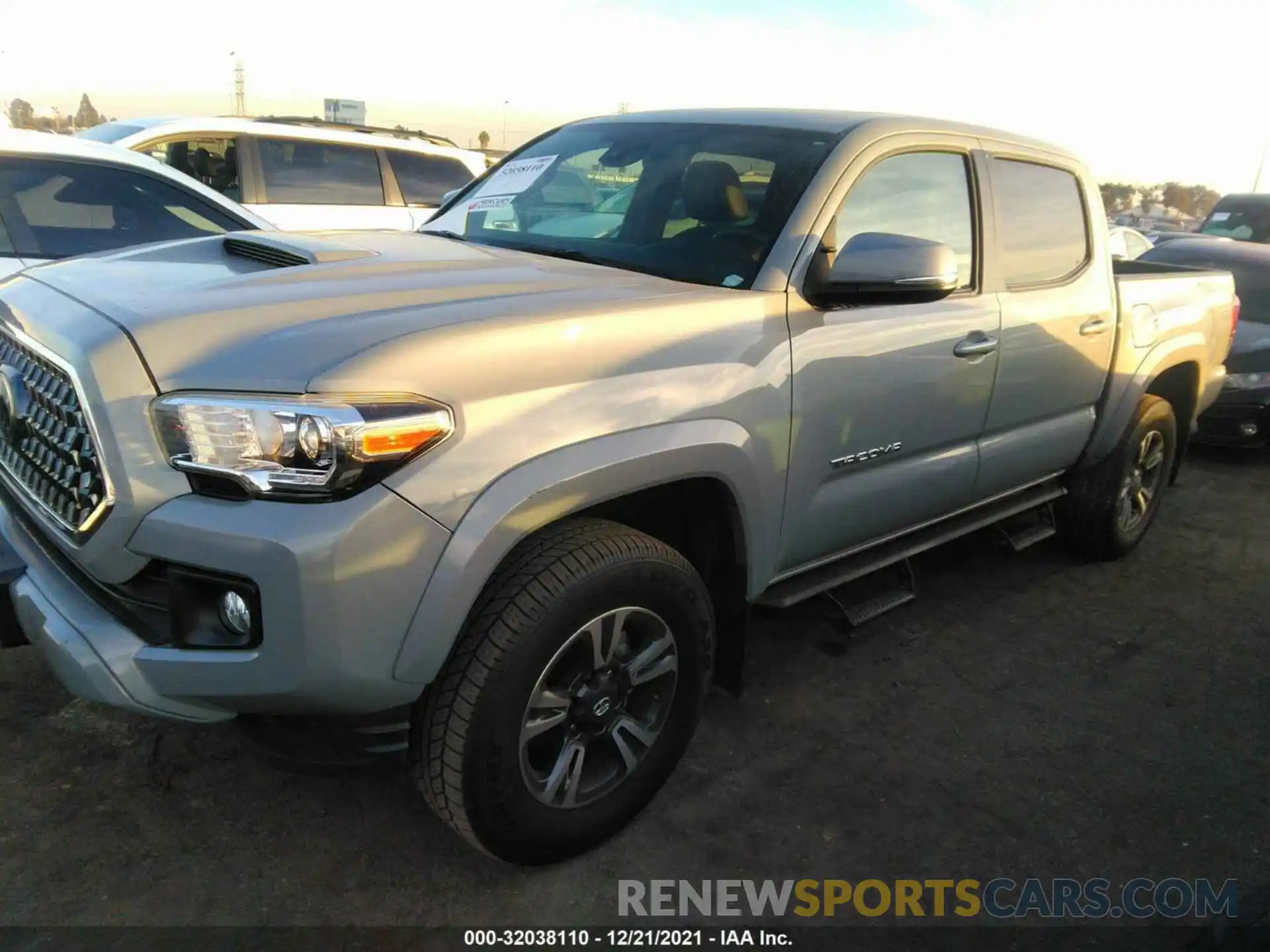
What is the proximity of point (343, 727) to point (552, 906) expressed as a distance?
756 mm

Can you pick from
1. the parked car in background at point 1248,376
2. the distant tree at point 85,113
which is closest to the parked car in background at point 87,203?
the parked car in background at point 1248,376

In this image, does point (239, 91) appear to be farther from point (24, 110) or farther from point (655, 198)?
point (655, 198)

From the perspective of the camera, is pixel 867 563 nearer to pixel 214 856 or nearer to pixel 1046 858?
pixel 1046 858

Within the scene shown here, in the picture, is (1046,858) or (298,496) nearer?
(298,496)

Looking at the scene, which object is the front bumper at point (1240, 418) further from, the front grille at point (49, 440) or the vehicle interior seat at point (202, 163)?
the vehicle interior seat at point (202, 163)

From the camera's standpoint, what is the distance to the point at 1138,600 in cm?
442

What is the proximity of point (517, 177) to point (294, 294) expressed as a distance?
1.61 meters

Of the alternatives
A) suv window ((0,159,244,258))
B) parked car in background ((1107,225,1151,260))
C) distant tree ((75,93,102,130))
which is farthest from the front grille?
distant tree ((75,93,102,130))

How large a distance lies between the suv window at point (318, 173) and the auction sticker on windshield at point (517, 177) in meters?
5.21

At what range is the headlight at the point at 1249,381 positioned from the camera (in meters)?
6.71

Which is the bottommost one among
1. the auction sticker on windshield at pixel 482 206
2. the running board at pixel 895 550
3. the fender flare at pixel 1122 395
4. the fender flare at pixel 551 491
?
the running board at pixel 895 550

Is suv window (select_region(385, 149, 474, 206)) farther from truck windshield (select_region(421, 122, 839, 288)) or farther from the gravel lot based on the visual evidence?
the gravel lot

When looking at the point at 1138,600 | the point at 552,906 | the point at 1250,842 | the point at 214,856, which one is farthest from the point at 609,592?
the point at 1138,600

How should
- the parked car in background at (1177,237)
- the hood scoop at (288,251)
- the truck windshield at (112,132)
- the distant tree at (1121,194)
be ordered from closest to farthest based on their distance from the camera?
the hood scoop at (288,251) < the truck windshield at (112,132) < the parked car in background at (1177,237) < the distant tree at (1121,194)
